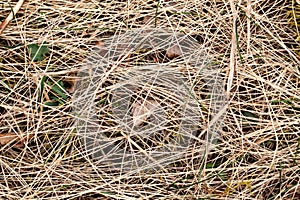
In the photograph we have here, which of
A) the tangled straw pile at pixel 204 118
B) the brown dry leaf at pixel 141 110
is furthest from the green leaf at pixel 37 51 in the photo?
the brown dry leaf at pixel 141 110

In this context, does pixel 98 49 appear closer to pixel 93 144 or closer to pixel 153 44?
pixel 153 44

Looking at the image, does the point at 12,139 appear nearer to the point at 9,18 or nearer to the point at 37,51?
the point at 37,51

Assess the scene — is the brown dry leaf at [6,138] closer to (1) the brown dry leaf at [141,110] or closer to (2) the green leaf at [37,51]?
(2) the green leaf at [37,51]

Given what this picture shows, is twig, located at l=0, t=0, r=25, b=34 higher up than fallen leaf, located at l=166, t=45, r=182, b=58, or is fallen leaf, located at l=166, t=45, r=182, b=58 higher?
twig, located at l=0, t=0, r=25, b=34

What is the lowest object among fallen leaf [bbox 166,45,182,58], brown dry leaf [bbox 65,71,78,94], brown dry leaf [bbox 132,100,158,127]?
brown dry leaf [bbox 132,100,158,127]

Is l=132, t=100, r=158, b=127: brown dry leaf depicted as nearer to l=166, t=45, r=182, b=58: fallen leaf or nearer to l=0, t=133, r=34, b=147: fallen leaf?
l=166, t=45, r=182, b=58: fallen leaf

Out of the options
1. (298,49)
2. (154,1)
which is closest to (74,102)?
(154,1)

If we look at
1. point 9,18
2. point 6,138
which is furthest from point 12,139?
point 9,18

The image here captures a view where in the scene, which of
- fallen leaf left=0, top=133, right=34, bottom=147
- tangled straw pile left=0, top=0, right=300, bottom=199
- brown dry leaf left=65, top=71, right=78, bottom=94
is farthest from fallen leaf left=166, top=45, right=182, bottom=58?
fallen leaf left=0, top=133, right=34, bottom=147
